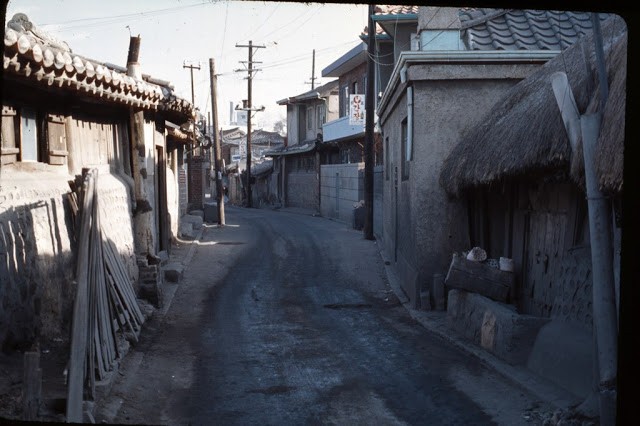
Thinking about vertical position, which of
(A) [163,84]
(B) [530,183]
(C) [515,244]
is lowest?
(C) [515,244]

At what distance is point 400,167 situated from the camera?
1402 cm

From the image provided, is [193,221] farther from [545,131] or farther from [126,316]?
[545,131]

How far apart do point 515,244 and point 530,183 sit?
113 cm

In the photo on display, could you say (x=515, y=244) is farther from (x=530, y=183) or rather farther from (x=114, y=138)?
(x=114, y=138)

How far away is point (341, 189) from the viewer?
90.9ft

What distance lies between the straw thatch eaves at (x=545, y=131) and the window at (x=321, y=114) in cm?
2552

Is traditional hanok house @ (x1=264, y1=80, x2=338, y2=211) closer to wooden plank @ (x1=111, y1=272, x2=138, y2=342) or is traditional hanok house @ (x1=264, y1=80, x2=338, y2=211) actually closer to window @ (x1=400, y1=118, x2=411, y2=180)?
window @ (x1=400, y1=118, x2=411, y2=180)

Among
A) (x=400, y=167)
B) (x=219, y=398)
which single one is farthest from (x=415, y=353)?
(x=400, y=167)

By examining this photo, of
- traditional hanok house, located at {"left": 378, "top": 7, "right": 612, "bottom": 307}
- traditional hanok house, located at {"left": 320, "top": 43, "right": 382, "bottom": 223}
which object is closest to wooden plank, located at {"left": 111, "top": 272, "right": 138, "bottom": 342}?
traditional hanok house, located at {"left": 378, "top": 7, "right": 612, "bottom": 307}

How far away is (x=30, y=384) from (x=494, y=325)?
209 inches

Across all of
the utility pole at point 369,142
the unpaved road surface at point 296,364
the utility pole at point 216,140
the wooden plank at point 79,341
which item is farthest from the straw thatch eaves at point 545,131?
the utility pole at point 216,140

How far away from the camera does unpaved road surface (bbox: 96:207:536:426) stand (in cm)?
647

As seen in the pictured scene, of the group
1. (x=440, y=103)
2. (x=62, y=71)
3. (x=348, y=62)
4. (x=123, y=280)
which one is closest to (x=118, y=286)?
(x=123, y=280)

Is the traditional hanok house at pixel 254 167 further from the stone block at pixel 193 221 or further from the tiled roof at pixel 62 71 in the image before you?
the tiled roof at pixel 62 71
